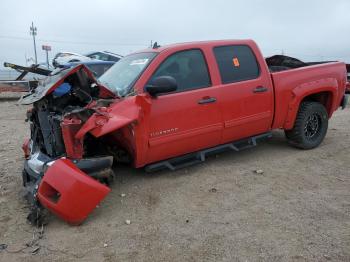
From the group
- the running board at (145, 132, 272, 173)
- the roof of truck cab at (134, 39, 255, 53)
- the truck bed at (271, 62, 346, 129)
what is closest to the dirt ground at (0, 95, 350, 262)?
the running board at (145, 132, 272, 173)

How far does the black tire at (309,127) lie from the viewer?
19.7 feet

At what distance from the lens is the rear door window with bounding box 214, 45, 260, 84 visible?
525 centimetres

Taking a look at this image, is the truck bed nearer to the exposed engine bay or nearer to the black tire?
the black tire

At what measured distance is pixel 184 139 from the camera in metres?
4.86

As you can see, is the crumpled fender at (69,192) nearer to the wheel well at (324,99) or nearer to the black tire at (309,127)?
the black tire at (309,127)

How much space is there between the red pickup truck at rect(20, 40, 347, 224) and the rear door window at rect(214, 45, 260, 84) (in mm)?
15

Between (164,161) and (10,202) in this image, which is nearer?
(10,202)

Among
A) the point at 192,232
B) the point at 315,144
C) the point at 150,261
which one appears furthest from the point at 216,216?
the point at 315,144

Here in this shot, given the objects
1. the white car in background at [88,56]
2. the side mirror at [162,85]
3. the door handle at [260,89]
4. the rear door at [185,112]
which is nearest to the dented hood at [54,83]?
the side mirror at [162,85]

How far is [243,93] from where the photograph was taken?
528cm

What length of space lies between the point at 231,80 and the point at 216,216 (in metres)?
2.06

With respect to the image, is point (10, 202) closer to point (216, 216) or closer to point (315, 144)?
point (216, 216)

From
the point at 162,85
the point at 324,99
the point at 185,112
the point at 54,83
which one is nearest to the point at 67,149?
the point at 54,83

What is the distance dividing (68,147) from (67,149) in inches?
1.1
